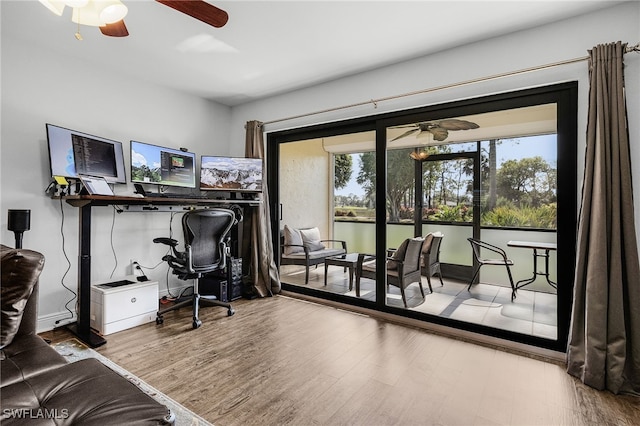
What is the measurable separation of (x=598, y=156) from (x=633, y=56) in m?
0.76

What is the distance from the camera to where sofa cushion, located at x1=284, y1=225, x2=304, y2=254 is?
4.46 metres

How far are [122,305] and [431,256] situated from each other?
2950mm

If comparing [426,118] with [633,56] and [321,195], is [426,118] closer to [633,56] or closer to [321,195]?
[633,56]

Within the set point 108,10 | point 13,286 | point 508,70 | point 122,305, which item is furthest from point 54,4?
point 508,70

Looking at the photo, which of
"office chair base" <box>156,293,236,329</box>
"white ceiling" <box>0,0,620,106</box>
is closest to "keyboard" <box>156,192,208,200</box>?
"office chair base" <box>156,293,236,329</box>

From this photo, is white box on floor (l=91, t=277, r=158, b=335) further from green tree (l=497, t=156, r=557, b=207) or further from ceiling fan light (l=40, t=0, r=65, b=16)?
green tree (l=497, t=156, r=557, b=207)

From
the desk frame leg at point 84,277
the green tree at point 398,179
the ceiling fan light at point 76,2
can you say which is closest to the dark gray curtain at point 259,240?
the green tree at point 398,179

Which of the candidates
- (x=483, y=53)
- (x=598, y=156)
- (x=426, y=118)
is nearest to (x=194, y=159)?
(x=426, y=118)

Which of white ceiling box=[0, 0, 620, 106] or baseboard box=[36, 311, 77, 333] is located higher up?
white ceiling box=[0, 0, 620, 106]

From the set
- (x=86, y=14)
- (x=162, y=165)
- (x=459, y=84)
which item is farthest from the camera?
(x=162, y=165)

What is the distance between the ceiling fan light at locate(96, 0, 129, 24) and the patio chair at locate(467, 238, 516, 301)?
307cm

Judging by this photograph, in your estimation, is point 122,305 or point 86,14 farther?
point 122,305

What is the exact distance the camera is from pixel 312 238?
15.4ft

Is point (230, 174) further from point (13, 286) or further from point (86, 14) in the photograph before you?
point (13, 286)
